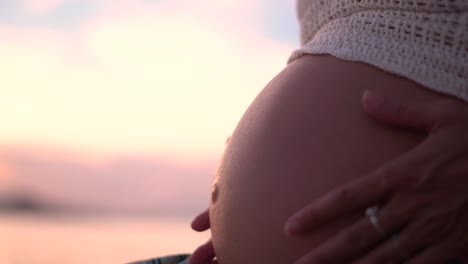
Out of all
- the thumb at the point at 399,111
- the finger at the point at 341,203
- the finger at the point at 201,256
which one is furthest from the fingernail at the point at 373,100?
the finger at the point at 201,256

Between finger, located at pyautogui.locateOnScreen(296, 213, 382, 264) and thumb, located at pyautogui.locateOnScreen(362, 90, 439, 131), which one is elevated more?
thumb, located at pyautogui.locateOnScreen(362, 90, 439, 131)

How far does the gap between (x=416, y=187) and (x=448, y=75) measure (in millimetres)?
228

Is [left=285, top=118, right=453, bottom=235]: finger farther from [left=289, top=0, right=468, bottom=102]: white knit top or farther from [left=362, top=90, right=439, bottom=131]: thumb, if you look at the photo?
[left=289, top=0, right=468, bottom=102]: white knit top

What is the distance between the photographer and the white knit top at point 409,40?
3.28 ft

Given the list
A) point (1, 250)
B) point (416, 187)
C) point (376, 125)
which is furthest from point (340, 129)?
point (1, 250)

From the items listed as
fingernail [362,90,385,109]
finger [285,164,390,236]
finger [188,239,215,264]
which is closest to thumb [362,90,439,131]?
fingernail [362,90,385,109]

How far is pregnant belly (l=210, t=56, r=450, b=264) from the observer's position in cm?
95

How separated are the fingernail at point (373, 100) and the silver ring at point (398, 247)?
196 mm

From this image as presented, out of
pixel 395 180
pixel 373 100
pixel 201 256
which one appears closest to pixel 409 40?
pixel 373 100

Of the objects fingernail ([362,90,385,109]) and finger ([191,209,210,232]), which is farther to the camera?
finger ([191,209,210,232])

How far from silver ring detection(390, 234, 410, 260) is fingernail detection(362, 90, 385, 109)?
0.20 m

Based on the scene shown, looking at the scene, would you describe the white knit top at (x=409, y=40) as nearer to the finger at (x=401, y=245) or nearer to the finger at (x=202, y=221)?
the finger at (x=401, y=245)

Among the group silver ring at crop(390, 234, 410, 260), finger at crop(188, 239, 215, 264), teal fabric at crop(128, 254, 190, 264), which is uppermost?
teal fabric at crop(128, 254, 190, 264)

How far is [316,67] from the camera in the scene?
1.12 m
